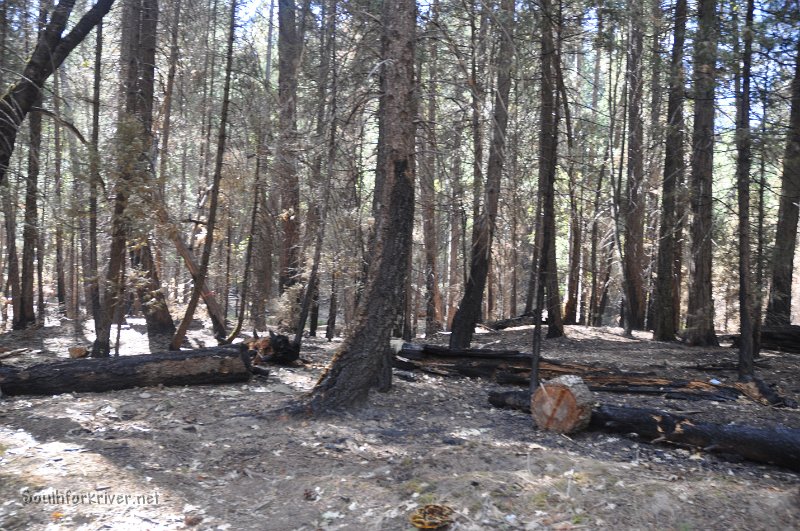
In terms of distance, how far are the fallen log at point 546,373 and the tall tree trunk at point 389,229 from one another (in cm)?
290

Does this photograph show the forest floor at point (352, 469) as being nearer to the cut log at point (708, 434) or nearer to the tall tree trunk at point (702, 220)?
the cut log at point (708, 434)

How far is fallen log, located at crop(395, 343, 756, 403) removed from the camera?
866 centimetres

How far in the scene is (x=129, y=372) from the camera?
8625mm

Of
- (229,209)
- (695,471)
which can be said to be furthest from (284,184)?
(695,471)

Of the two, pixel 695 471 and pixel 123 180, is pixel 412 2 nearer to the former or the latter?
pixel 123 180

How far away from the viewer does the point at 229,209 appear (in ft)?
48.7

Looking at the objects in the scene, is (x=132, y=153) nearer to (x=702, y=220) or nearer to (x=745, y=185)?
(x=745, y=185)

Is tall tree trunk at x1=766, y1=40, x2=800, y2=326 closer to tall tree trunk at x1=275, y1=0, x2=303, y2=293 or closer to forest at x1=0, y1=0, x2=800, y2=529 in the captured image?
forest at x1=0, y1=0, x2=800, y2=529

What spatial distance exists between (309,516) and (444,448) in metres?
1.69

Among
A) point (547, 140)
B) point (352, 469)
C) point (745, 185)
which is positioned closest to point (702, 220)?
point (745, 185)

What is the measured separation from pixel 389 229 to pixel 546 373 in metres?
3.68

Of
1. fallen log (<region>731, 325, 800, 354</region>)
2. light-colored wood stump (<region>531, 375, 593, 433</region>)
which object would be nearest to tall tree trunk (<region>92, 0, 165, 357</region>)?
light-colored wood stump (<region>531, 375, 593, 433</region>)

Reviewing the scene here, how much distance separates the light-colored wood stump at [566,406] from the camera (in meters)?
6.78

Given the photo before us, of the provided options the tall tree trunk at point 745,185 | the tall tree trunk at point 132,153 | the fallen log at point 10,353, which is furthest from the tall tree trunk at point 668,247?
the fallen log at point 10,353
